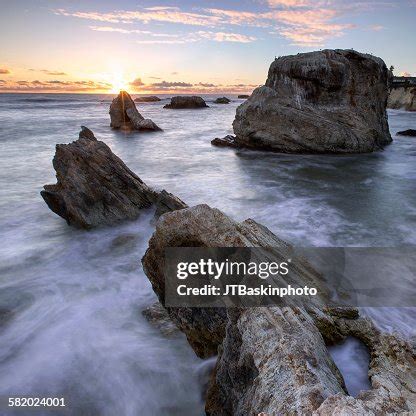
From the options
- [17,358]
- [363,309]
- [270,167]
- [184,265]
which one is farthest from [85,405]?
[270,167]

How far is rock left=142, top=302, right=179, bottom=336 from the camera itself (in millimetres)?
4821

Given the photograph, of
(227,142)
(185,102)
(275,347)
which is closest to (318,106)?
(227,142)

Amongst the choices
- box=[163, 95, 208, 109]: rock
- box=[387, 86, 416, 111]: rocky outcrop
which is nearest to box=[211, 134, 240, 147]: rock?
box=[387, 86, 416, 111]: rocky outcrop

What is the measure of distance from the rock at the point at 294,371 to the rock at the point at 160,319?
1437 mm

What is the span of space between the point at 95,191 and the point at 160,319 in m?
4.20

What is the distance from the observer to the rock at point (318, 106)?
634 inches

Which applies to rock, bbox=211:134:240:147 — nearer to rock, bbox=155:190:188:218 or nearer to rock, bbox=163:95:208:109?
rock, bbox=155:190:188:218

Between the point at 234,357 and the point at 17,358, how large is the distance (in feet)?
10.5

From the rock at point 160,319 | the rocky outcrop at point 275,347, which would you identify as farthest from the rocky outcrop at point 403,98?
the rock at point 160,319

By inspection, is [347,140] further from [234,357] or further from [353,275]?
[234,357]

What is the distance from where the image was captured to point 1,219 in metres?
9.54

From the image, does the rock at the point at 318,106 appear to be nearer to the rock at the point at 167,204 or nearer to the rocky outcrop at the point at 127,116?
the rock at the point at 167,204

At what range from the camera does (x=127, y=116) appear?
95.1ft

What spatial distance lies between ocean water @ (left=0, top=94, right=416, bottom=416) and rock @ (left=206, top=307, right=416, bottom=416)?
1.47 feet
